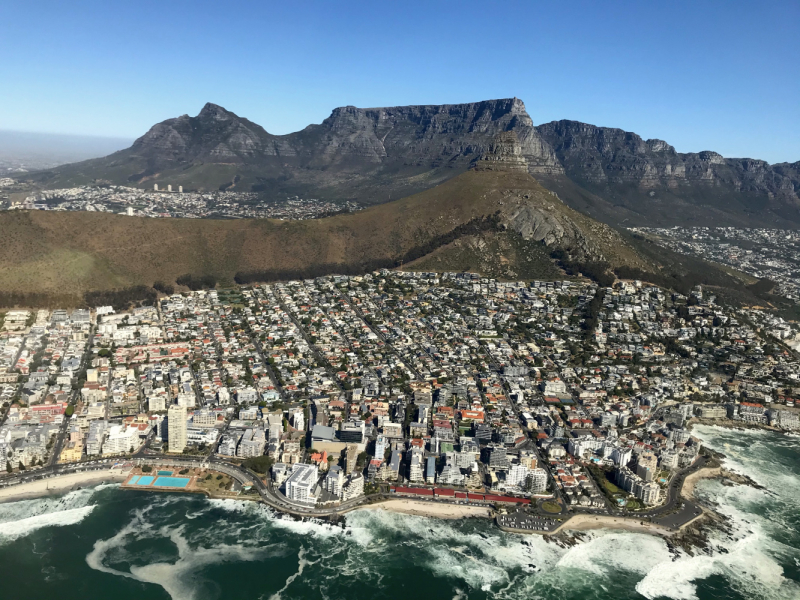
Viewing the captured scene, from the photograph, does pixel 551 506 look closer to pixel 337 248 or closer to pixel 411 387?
pixel 411 387

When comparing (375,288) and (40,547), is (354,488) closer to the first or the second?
(40,547)

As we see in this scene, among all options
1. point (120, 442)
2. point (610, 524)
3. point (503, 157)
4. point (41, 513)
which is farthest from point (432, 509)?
point (503, 157)

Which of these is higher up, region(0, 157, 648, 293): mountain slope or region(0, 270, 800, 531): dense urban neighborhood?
region(0, 157, 648, 293): mountain slope

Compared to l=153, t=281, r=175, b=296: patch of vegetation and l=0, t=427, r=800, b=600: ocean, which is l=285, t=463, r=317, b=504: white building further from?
l=153, t=281, r=175, b=296: patch of vegetation

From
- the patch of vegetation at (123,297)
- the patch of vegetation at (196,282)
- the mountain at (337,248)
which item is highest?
the mountain at (337,248)

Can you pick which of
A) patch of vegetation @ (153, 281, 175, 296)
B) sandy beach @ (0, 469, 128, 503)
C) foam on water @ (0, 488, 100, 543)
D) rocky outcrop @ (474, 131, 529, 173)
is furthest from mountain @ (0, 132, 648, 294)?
foam on water @ (0, 488, 100, 543)

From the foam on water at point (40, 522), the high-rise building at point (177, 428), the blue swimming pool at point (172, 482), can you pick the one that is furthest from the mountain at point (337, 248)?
the foam on water at point (40, 522)

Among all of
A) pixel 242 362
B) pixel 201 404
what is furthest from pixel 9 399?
pixel 242 362

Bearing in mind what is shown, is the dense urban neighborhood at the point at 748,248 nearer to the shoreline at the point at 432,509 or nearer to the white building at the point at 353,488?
the shoreline at the point at 432,509
